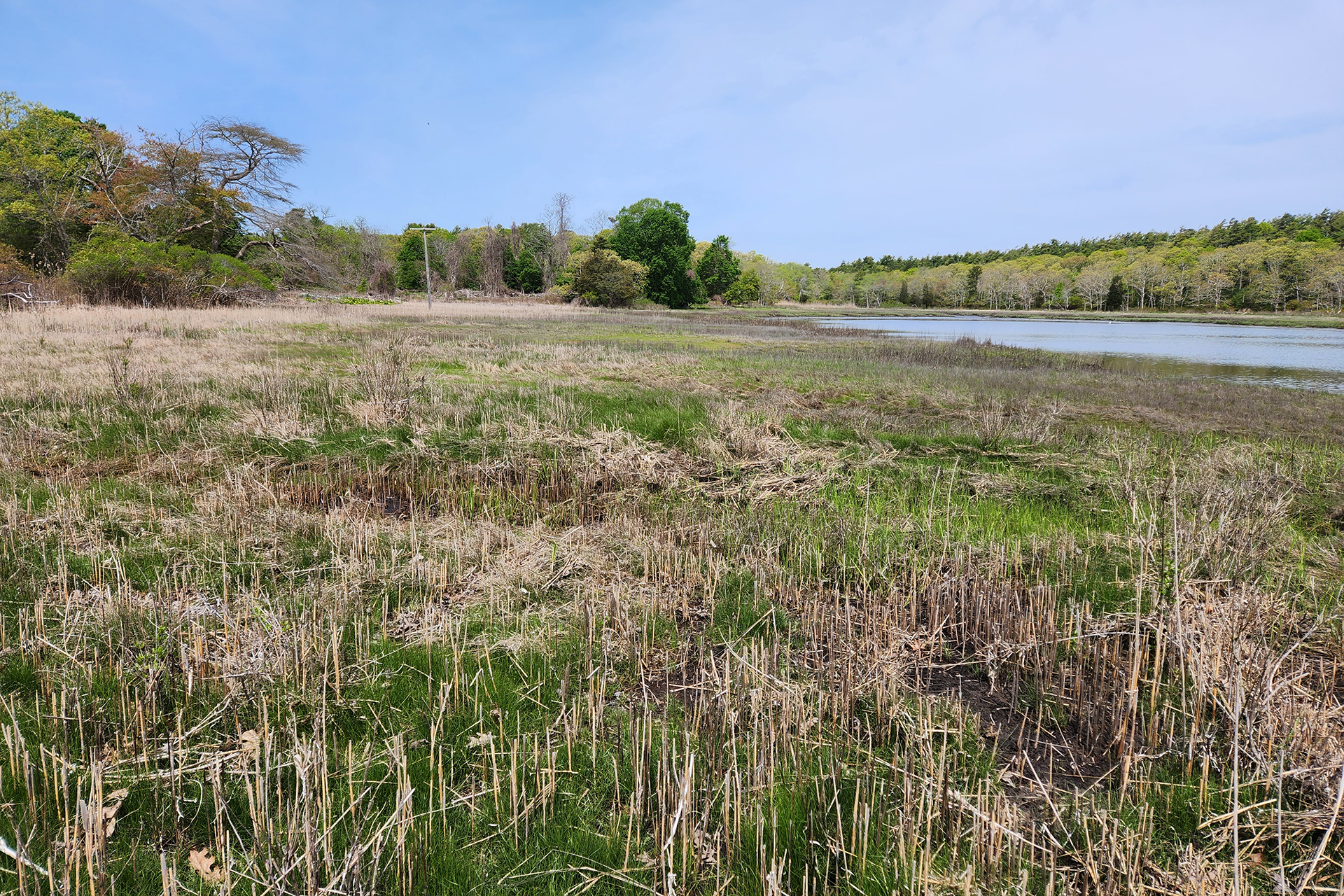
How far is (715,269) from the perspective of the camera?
306ft

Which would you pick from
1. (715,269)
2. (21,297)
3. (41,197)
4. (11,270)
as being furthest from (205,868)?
(715,269)

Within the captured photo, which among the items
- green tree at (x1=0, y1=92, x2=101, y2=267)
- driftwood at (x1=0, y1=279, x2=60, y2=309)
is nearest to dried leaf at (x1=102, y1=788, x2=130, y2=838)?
driftwood at (x1=0, y1=279, x2=60, y2=309)

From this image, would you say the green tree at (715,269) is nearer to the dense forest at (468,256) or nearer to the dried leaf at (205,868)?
the dense forest at (468,256)

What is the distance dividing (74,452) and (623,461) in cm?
641

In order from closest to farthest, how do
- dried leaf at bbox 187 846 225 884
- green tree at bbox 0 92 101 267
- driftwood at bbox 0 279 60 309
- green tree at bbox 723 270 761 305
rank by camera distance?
dried leaf at bbox 187 846 225 884 < driftwood at bbox 0 279 60 309 < green tree at bbox 0 92 101 267 < green tree at bbox 723 270 761 305

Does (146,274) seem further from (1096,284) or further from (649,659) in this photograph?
(1096,284)

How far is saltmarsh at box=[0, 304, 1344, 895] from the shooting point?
2.27 meters

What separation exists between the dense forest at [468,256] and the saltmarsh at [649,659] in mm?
27661

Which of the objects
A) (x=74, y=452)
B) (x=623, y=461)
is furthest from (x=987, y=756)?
(x=74, y=452)

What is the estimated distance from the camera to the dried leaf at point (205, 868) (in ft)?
6.56

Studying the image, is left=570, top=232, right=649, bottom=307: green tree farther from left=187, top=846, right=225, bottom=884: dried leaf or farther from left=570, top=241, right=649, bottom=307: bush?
left=187, top=846, right=225, bottom=884: dried leaf

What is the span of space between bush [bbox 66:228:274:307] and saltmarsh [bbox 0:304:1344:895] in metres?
21.3

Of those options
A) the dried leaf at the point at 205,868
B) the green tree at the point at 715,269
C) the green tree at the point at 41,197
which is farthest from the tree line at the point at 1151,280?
the green tree at the point at 41,197

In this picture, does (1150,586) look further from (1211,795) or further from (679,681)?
(679,681)
